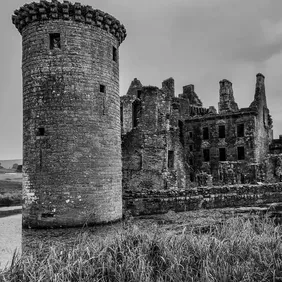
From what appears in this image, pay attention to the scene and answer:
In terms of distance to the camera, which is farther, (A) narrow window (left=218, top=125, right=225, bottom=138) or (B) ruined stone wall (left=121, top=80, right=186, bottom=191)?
(A) narrow window (left=218, top=125, right=225, bottom=138)

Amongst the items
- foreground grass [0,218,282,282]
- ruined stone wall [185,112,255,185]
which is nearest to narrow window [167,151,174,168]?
ruined stone wall [185,112,255,185]

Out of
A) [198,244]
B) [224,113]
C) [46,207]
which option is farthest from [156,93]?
[198,244]

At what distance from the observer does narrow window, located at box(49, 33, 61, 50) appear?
14.5 m

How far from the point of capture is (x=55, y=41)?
47.8ft

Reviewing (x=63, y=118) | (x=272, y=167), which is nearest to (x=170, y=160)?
(x=272, y=167)

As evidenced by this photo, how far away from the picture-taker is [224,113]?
36719mm

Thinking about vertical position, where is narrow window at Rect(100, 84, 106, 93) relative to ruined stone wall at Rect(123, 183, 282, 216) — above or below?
above

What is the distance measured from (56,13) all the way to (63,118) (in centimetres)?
446

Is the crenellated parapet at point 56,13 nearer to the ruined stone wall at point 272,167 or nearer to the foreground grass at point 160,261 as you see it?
the foreground grass at point 160,261

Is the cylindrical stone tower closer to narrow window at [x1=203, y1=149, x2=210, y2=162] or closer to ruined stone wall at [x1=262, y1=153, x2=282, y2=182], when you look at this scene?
ruined stone wall at [x1=262, y1=153, x2=282, y2=182]

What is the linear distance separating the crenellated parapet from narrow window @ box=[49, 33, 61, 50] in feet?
2.25

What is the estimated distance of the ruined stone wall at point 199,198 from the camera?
18000mm

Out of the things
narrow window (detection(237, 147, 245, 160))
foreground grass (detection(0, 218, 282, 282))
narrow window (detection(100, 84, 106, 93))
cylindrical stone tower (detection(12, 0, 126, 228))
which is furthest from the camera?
narrow window (detection(237, 147, 245, 160))

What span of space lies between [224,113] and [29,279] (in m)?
32.7
